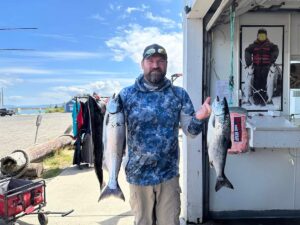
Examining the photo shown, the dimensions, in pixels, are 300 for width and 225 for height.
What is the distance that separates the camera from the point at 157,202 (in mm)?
3650

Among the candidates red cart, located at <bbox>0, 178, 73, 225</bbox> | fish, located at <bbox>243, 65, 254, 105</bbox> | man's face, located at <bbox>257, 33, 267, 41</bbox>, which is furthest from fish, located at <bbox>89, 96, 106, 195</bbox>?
man's face, located at <bbox>257, 33, 267, 41</bbox>

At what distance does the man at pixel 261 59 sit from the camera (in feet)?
18.5

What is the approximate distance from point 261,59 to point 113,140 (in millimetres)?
3205

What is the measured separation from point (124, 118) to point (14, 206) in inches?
98.2

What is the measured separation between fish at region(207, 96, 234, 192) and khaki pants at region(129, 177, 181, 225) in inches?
18.6

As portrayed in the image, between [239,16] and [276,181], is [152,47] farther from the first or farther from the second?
[276,181]

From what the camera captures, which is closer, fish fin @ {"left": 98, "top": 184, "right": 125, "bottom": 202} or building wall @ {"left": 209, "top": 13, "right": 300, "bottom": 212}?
fish fin @ {"left": 98, "top": 184, "right": 125, "bottom": 202}

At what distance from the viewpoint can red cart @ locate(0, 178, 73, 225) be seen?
4.94 metres

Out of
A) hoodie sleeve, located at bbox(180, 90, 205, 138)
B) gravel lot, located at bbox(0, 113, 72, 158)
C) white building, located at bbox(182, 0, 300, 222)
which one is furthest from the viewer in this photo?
gravel lot, located at bbox(0, 113, 72, 158)

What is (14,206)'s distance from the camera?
16.5 feet

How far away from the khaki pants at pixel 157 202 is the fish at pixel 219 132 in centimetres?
47

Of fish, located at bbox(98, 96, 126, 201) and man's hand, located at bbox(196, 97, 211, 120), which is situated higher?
man's hand, located at bbox(196, 97, 211, 120)

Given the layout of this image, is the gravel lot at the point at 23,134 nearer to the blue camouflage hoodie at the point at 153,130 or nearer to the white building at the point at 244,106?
the white building at the point at 244,106

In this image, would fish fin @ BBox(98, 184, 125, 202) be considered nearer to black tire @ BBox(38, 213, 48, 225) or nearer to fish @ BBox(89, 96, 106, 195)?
fish @ BBox(89, 96, 106, 195)
